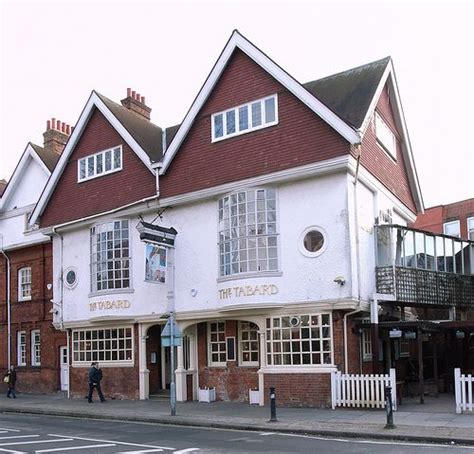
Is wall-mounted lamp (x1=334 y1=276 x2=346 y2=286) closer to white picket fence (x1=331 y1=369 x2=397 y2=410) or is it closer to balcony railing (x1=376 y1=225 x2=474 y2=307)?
balcony railing (x1=376 y1=225 x2=474 y2=307)

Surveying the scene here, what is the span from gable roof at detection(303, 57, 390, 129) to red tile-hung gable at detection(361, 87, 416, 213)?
0.85m

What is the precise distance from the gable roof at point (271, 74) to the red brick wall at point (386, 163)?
164 centimetres

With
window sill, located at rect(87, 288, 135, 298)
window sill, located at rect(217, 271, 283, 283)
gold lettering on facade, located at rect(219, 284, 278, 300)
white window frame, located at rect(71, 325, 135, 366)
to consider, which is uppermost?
window sill, located at rect(217, 271, 283, 283)

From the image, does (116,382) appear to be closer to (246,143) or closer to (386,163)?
(246,143)

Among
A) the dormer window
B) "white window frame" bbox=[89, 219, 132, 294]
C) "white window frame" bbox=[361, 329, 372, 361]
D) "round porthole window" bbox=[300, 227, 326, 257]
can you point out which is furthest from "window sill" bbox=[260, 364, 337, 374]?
the dormer window

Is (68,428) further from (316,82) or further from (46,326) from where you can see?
(316,82)

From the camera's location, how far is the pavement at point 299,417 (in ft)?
46.1

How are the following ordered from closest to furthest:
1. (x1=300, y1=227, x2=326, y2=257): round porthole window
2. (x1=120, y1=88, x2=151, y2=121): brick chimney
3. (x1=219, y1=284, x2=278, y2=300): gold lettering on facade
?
(x1=300, y1=227, x2=326, y2=257): round porthole window
(x1=219, y1=284, x2=278, y2=300): gold lettering on facade
(x1=120, y1=88, x2=151, y2=121): brick chimney

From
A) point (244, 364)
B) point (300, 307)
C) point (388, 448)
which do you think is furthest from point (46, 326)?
point (388, 448)

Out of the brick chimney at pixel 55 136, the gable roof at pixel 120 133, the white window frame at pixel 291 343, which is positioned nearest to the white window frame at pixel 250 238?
the white window frame at pixel 291 343

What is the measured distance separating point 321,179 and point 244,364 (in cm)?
652

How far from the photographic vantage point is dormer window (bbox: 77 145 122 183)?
25016mm

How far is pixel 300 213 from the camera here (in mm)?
20141

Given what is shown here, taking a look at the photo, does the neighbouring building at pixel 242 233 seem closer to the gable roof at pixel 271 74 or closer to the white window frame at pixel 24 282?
the gable roof at pixel 271 74
